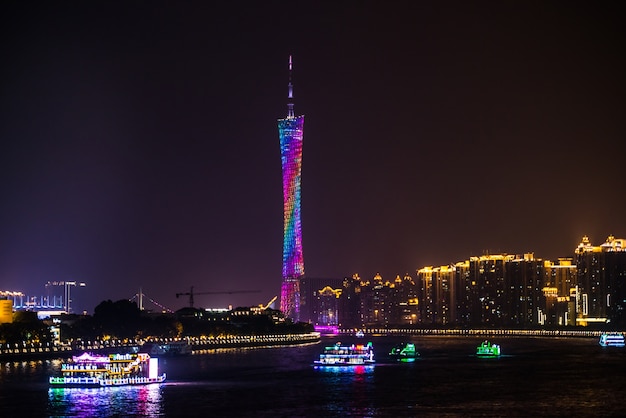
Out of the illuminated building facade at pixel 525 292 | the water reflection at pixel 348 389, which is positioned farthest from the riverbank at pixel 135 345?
the illuminated building facade at pixel 525 292

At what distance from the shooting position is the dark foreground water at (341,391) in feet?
159

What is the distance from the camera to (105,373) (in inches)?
2296

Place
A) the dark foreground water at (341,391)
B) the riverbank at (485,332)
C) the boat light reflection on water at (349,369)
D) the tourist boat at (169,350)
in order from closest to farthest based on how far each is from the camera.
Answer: the dark foreground water at (341,391), the boat light reflection on water at (349,369), the tourist boat at (169,350), the riverbank at (485,332)

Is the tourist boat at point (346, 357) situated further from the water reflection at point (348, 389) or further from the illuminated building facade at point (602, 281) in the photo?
the illuminated building facade at point (602, 281)

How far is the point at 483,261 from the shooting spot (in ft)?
580

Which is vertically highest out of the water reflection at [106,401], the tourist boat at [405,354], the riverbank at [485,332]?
the riverbank at [485,332]

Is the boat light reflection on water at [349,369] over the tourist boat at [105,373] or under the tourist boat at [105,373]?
under

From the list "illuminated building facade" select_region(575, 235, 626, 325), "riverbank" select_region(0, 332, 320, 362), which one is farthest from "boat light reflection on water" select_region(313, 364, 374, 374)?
"illuminated building facade" select_region(575, 235, 626, 325)

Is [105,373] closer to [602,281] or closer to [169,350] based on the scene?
[169,350]

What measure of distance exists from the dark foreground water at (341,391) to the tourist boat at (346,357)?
143cm

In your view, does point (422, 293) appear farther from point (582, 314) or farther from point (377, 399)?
point (377, 399)

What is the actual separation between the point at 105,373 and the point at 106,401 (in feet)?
23.9

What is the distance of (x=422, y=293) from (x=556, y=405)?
145964 mm

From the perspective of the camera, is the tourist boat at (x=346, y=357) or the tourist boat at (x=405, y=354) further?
the tourist boat at (x=405, y=354)
